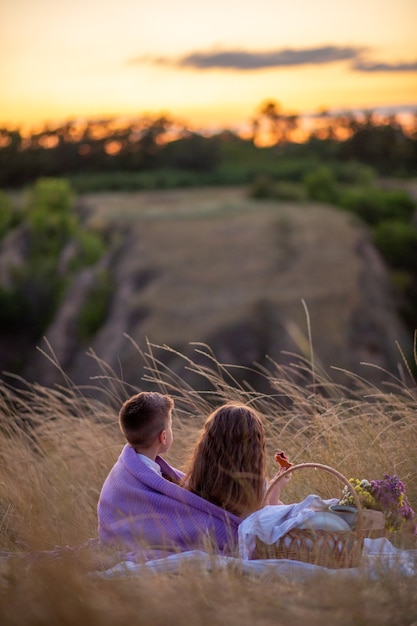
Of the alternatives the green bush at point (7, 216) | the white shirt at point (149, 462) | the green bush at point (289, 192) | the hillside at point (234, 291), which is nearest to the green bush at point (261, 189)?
the green bush at point (289, 192)

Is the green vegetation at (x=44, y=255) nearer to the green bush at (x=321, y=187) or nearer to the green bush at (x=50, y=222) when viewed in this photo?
the green bush at (x=50, y=222)

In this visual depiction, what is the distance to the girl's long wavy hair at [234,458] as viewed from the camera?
11.9 ft

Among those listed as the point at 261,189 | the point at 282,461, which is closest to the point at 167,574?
the point at 282,461

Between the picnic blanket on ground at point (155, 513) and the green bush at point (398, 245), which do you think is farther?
the green bush at point (398, 245)

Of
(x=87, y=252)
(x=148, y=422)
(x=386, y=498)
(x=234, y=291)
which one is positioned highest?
(x=148, y=422)

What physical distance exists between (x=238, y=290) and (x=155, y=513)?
32087 mm

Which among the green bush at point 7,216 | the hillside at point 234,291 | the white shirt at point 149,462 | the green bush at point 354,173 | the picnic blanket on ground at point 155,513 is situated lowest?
the hillside at point 234,291

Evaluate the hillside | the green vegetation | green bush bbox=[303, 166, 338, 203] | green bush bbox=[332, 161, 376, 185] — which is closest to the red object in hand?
the hillside

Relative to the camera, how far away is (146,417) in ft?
12.2

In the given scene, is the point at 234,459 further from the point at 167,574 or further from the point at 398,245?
the point at 398,245

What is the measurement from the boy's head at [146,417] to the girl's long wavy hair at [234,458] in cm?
20

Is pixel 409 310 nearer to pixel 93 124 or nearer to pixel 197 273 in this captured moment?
pixel 197 273

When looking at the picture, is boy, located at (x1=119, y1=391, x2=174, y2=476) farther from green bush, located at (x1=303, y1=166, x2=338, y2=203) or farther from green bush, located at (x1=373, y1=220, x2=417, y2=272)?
green bush, located at (x1=303, y1=166, x2=338, y2=203)

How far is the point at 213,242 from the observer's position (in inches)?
1606
